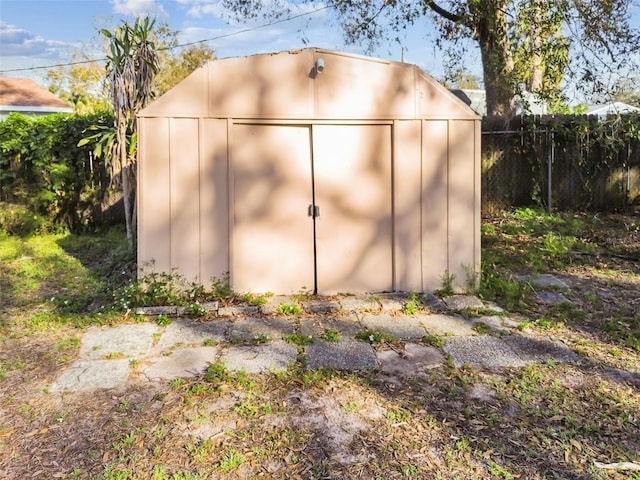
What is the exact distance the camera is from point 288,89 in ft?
19.6

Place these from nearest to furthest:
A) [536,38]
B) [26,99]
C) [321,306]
→ [321,306] < [536,38] < [26,99]

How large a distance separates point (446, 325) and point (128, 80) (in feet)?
17.9

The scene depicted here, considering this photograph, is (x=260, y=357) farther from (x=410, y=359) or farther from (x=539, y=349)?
(x=539, y=349)

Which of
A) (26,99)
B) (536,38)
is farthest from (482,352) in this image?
(26,99)

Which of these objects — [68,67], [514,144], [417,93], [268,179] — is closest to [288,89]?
[268,179]

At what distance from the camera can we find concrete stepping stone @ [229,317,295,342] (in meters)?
5.00

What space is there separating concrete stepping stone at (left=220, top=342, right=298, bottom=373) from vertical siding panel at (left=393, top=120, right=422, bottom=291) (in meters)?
2.03

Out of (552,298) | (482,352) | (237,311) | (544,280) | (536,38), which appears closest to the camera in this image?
(482,352)

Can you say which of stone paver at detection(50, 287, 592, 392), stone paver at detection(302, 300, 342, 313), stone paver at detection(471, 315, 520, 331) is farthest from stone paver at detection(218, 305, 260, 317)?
stone paver at detection(471, 315, 520, 331)

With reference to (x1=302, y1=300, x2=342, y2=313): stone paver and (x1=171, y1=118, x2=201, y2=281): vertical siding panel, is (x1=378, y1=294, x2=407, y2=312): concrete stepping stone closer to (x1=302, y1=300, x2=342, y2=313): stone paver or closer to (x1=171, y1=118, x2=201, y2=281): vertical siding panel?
(x1=302, y1=300, x2=342, y2=313): stone paver

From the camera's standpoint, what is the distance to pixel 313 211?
617 centimetres

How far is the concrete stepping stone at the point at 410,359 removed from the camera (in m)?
4.24

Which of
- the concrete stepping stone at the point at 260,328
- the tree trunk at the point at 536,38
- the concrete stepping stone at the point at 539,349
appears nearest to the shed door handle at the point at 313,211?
the concrete stepping stone at the point at 260,328

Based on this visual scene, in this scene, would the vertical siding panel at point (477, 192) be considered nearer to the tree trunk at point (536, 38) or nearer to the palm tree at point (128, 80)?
the palm tree at point (128, 80)
